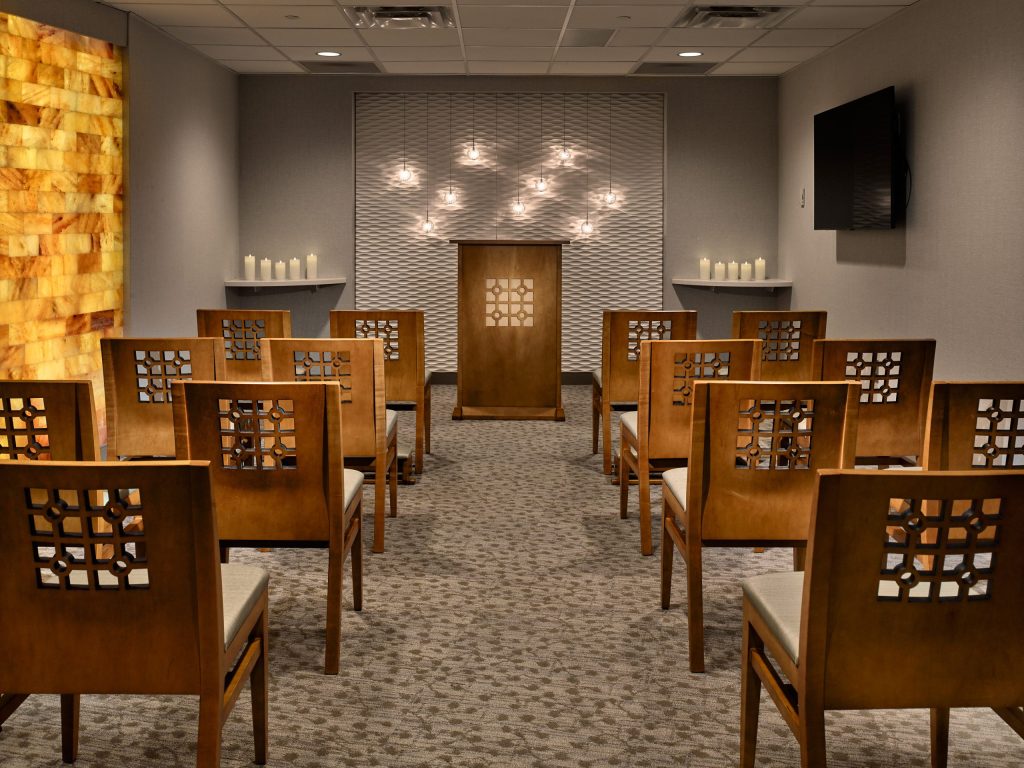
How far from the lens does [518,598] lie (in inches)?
149

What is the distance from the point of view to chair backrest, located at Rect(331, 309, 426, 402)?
5.43 meters

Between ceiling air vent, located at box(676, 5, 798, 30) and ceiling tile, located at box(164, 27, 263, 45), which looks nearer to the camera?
ceiling air vent, located at box(676, 5, 798, 30)

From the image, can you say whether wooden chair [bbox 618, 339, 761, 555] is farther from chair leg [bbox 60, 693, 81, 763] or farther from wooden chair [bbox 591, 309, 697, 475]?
chair leg [bbox 60, 693, 81, 763]

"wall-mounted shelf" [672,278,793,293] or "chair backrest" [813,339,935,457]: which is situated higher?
"wall-mounted shelf" [672,278,793,293]

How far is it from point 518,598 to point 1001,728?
1632mm

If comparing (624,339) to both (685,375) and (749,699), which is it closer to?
(685,375)

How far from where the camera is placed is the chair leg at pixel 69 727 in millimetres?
2457

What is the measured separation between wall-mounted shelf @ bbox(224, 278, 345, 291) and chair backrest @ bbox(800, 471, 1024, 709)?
775cm

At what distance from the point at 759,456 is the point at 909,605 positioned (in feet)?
3.85

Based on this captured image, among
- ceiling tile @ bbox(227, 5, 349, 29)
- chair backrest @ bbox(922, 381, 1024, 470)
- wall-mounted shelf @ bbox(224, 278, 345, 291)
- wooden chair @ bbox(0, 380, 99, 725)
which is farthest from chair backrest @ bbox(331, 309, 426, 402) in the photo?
wall-mounted shelf @ bbox(224, 278, 345, 291)

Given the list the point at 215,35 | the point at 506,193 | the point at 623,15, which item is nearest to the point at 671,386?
the point at 623,15

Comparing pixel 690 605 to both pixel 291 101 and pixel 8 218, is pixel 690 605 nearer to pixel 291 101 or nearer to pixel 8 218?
pixel 8 218

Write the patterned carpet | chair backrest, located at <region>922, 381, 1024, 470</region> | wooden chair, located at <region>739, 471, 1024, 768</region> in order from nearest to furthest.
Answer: wooden chair, located at <region>739, 471, 1024, 768</region>
the patterned carpet
chair backrest, located at <region>922, 381, 1024, 470</region>

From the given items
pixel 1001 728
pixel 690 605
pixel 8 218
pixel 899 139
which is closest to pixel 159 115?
pixel 8 218
